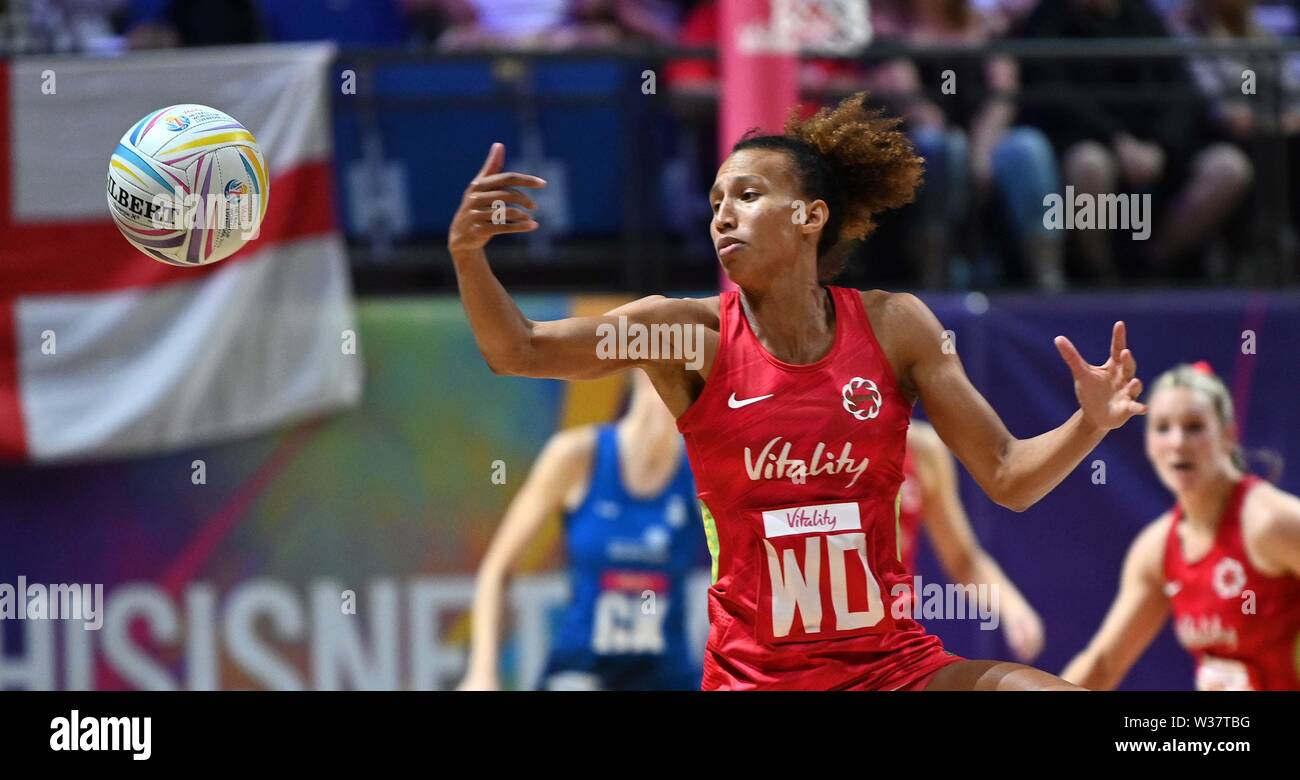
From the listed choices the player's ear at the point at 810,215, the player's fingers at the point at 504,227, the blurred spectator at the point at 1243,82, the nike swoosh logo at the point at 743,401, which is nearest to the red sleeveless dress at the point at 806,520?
the nike swoosh logo at the point at 743,401

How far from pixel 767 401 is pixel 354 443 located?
340 centimetres

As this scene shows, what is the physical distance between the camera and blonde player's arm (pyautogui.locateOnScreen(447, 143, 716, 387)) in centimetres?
321

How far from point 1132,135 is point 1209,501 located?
2361mm

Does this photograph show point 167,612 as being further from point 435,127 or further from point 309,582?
point 435,127

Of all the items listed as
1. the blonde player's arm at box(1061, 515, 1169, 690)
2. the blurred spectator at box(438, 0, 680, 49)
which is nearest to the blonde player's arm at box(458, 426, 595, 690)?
the blonde player's arm at box(1061, 515, 1169, 690)

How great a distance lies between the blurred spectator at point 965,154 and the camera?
664 cm

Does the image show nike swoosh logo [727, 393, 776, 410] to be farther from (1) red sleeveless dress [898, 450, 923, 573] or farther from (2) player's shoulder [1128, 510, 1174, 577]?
(1) red sleeveless dress [898, 450, 923, 573]

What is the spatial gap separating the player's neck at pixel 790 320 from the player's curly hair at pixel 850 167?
184mm

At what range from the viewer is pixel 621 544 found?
594cm

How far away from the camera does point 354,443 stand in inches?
258

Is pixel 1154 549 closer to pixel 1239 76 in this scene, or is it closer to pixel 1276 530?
pixel 1276 530

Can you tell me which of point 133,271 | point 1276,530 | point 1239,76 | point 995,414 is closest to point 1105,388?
point 995,414
